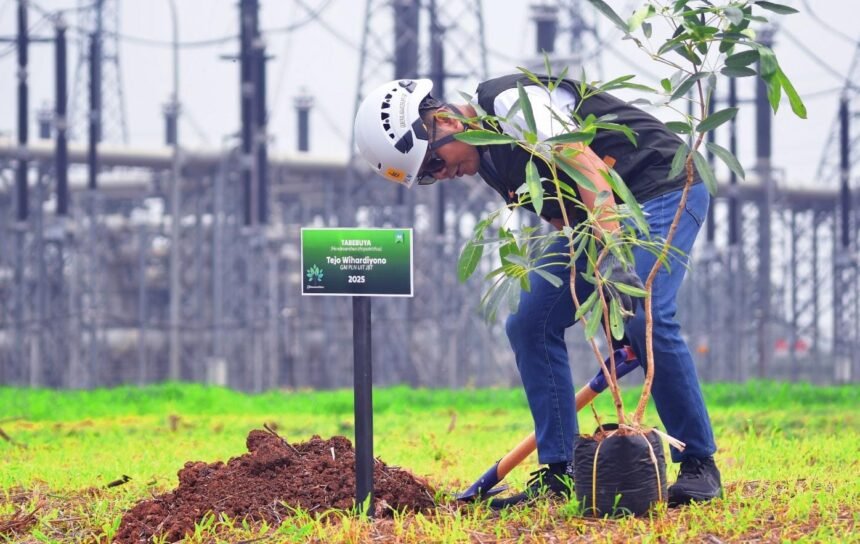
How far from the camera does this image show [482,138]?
4.20 m

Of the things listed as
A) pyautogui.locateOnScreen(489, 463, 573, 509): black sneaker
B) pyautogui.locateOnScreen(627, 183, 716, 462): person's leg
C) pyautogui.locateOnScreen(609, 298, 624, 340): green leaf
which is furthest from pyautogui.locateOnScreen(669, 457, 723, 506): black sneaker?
pyautogui.locateOnScreen(609, 298, 624, 340): green leaf

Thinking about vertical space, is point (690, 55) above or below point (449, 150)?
above

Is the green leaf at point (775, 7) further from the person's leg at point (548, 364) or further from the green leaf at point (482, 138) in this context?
the person's leg at point (548, 364)

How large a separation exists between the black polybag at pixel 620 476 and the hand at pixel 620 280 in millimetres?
410

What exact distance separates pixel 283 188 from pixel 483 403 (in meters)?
20.6

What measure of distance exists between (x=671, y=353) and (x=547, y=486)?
731mm

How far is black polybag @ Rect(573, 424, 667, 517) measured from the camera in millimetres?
4227

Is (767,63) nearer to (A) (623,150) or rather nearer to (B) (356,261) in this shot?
(A) (623,150)

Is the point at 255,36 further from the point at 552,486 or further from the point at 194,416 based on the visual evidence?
the point at 552,486

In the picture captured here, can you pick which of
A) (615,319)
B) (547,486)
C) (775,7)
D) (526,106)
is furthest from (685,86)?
(547,486)

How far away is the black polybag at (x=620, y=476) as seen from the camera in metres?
4.23

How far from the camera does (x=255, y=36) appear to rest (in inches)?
929

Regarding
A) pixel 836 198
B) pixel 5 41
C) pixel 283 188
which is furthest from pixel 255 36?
pixel 836 198

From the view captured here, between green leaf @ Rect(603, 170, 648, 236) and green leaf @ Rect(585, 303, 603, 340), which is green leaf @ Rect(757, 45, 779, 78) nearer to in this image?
green leaf @ Rect(603, 170, 648, 236)
